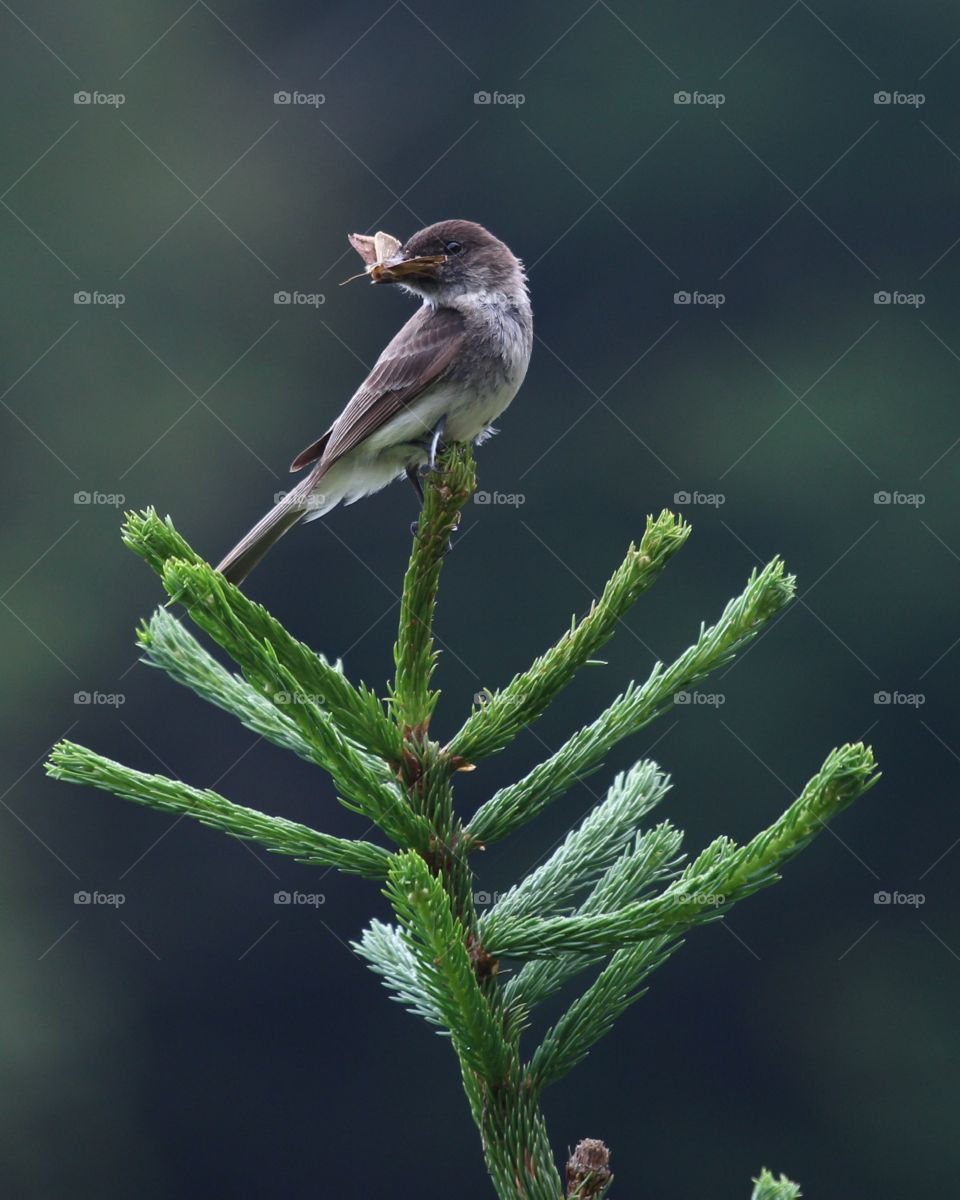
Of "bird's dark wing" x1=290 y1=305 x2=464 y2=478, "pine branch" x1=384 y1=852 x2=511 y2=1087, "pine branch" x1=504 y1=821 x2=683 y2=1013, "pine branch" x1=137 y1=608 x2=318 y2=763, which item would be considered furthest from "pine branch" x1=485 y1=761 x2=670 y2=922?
"bird's dark wing" x1=290 y1=305 x2=464 y2=478

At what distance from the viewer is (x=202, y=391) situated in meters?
20.1

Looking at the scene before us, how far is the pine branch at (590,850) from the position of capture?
5.99 ft

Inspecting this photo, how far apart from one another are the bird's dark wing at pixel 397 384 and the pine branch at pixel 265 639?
62.7 inches

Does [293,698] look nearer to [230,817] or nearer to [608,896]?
[230,817]

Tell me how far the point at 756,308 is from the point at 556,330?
345 cm

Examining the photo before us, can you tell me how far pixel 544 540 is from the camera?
1880 cm

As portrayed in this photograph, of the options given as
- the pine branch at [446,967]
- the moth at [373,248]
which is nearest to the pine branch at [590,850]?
the pine branch at [446,967]

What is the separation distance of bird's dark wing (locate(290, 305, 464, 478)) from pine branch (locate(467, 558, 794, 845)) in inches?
64.3

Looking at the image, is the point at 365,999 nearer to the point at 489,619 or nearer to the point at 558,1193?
the point at 489,619

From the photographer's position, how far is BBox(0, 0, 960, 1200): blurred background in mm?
18312

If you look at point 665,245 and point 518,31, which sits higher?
point 518,31

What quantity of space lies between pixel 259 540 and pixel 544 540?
16.0 metres

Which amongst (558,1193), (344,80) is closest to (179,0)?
(344,80)

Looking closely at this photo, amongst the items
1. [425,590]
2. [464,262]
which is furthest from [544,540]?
[425,590]
